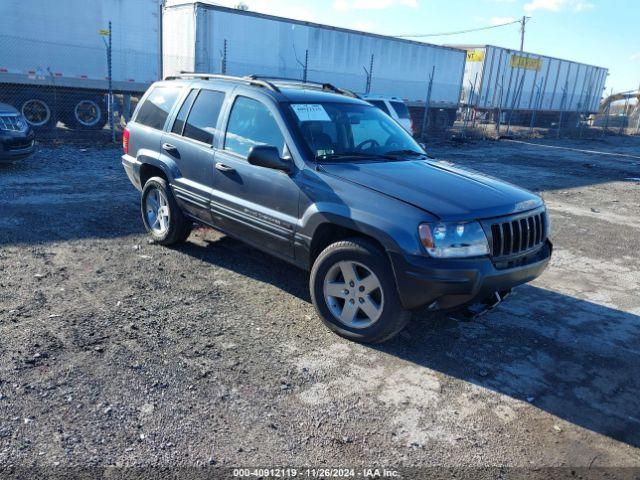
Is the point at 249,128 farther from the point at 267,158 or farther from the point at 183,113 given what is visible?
A: the point at 183,113

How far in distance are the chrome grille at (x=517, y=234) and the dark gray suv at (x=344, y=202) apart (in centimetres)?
1

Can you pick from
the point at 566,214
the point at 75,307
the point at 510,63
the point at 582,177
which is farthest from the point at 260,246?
the point at 510,63

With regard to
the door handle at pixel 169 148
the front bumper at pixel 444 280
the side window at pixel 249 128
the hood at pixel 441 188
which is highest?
the side window at pixel 249 128

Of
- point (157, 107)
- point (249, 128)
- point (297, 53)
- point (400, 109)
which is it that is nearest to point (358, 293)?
point (249, 128)

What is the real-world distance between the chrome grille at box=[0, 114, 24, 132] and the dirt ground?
4.18 metres

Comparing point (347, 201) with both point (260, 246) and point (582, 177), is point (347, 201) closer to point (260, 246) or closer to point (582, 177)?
point (260, 246)

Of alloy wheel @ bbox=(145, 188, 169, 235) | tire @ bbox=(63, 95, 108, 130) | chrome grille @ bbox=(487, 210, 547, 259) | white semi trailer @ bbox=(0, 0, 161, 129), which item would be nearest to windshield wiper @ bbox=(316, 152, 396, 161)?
chrome grille @ bbox=(487, 210, 547, 259)

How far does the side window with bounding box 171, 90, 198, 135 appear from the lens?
5.50 m

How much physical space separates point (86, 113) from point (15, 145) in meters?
7.04

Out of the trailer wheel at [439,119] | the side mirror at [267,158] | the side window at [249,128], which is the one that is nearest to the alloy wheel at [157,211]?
the side window at [249,128]

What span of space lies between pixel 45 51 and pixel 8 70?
1.06 metres

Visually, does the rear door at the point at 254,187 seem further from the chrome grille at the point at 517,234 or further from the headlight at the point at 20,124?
the headlight at the point at 20,124

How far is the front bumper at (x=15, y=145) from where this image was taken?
9258mm

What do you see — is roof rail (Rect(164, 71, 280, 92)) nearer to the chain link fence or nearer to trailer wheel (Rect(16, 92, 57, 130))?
the chain link fence
